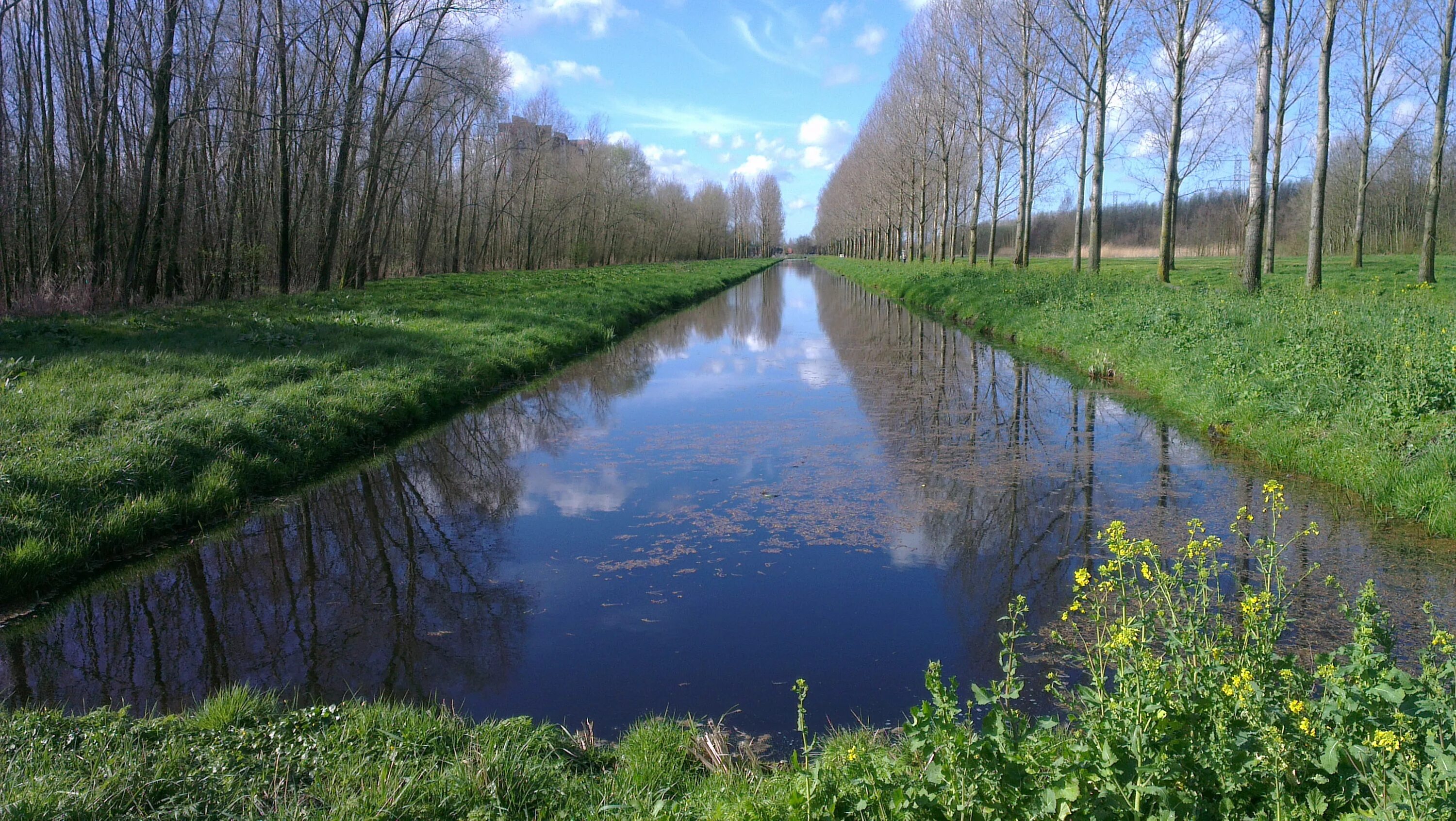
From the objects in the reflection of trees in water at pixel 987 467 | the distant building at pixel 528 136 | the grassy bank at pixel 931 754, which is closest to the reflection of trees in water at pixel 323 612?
the grassy bank at pixel 931 754

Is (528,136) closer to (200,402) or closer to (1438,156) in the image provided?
(1438,156)

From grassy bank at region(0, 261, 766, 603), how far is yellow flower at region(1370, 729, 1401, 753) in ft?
19.9

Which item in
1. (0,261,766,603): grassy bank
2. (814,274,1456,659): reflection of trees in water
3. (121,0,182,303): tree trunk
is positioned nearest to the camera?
(814,274,1456,659): reflection of trees in water

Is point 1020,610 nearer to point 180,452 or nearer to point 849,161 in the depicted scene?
point 180,452

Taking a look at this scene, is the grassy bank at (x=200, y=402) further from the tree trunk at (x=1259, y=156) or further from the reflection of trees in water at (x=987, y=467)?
the tree trunk at (x=1259, y=156)

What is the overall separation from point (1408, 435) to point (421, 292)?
20.7 m

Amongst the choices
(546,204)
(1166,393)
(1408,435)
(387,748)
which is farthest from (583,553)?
(546,204)

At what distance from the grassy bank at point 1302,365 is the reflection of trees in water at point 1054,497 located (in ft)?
1.31

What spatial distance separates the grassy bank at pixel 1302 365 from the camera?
6094 millimetres

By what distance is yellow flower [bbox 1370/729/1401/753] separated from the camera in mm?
1880

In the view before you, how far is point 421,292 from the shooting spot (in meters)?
21.9

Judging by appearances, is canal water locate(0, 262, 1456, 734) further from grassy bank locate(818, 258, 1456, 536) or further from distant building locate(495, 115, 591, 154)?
distant building locate(495, 115, 591, 154)

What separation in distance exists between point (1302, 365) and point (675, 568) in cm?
669

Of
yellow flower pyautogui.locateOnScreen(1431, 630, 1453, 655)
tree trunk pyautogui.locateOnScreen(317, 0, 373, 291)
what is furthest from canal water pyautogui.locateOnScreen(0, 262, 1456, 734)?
tree trunk pyautogui.locateOnScreen(317, 0, 373, 291)
